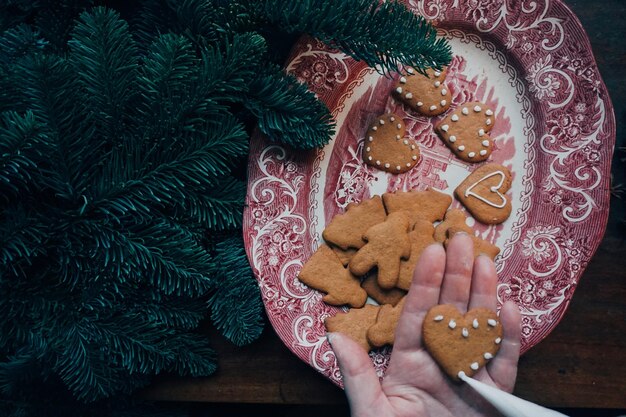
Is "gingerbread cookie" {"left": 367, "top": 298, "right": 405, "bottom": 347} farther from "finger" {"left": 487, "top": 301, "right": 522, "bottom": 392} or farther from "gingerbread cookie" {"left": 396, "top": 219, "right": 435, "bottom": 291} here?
"finger" {"left": 487, "top": 301, "right": 522, "bottom": 392}

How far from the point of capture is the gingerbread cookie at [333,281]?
0.93 m

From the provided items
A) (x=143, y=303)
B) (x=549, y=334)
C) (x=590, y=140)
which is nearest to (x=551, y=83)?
(x=590, y=140)

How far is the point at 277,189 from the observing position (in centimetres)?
96

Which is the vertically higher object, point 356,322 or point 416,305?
point 416,305

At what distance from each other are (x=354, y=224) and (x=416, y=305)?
0.65ft

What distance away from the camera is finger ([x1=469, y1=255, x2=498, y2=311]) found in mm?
846

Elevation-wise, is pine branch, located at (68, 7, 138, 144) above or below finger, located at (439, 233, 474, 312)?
above

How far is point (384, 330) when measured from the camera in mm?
882

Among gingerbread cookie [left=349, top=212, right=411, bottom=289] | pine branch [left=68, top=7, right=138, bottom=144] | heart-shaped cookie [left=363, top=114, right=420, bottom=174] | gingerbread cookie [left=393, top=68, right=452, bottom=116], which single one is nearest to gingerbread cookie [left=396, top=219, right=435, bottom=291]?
gingerbread cookie [left=349, top=212, right=411, bottom=289]

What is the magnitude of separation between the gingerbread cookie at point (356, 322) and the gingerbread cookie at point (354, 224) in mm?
123

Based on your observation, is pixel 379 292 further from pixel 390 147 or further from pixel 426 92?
pixel 426 92

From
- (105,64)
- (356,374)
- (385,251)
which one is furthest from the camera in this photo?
(385,251)

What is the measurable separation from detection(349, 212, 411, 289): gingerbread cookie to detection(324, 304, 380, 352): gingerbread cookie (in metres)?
0.06

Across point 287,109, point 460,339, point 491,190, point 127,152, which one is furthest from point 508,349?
point 127,152
